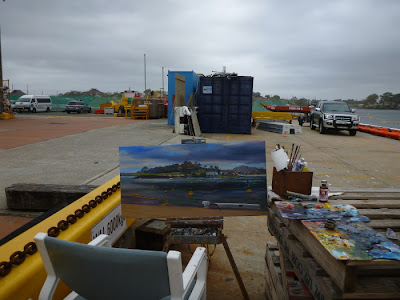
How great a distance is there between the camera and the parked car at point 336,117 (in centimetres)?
1784

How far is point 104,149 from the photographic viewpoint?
10.5 m

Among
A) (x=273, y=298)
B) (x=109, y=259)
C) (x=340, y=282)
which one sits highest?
(x=109, y=259)

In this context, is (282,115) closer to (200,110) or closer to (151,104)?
(200,110)

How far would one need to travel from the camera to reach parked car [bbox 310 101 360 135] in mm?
17844

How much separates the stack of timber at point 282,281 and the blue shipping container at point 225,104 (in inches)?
→ 540

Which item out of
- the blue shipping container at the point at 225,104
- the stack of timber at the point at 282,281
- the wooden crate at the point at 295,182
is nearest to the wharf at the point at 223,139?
the stack of timber at the point at 282,281

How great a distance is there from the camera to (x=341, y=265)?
1.67 meters

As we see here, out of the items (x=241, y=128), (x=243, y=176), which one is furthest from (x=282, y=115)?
(x=243, y=176)

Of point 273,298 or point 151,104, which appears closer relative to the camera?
point 273,298

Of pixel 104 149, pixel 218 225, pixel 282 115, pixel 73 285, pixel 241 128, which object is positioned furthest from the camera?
pixel 282 115

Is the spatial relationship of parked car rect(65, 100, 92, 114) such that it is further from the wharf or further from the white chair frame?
the white chair frame

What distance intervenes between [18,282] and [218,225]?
1.66 m

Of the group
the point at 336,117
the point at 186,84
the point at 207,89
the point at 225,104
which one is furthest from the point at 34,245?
the point at 336,117

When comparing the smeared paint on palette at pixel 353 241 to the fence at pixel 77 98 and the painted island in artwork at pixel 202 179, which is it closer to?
the painted island in artwork at pixel 202 179
